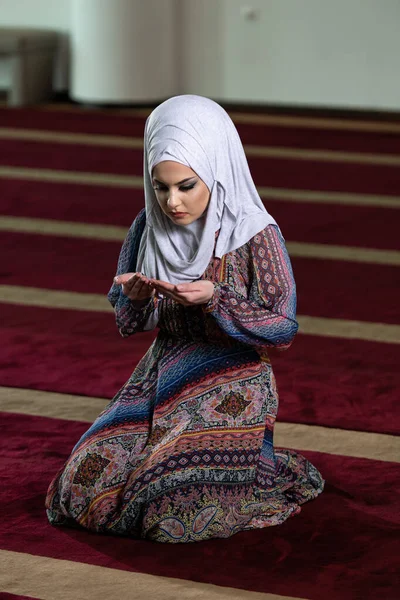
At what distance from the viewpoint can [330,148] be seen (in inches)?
252

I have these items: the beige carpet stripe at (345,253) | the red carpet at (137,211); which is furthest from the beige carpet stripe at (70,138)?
the beige carpet stripe at (345,253)

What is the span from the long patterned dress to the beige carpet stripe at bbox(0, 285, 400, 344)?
1276 mm

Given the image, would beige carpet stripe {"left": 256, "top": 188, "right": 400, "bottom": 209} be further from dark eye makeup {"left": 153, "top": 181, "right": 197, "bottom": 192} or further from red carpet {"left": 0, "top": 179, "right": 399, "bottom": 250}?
dark eye makeup {"left": 153, "top": 181, "right": 197, "bottom": 192}

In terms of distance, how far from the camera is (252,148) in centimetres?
638

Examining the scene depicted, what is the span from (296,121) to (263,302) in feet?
16.8

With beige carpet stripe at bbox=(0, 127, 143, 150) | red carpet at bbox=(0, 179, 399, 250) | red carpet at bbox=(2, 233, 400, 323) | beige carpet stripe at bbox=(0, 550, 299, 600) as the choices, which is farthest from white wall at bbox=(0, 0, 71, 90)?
beige carpet stripe at bbox=(0, 550, 299, 600)

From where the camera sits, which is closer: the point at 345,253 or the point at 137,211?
the point at 345,253

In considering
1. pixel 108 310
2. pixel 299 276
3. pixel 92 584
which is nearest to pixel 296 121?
pixel 299 276

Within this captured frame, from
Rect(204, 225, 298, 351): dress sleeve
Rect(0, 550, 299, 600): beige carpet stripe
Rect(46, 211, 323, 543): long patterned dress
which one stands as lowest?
Rect(0, 550, 299, 600): beige carpet stripe

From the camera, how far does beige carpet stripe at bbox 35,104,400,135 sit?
7023 mm

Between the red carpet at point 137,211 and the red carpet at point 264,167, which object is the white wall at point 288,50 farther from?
the red carpet at point 137,211

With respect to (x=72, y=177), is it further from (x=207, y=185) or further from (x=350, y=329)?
(x=207, y=185)

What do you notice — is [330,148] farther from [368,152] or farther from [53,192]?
[53,192]

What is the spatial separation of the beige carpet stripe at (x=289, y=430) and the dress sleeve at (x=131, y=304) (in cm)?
61
